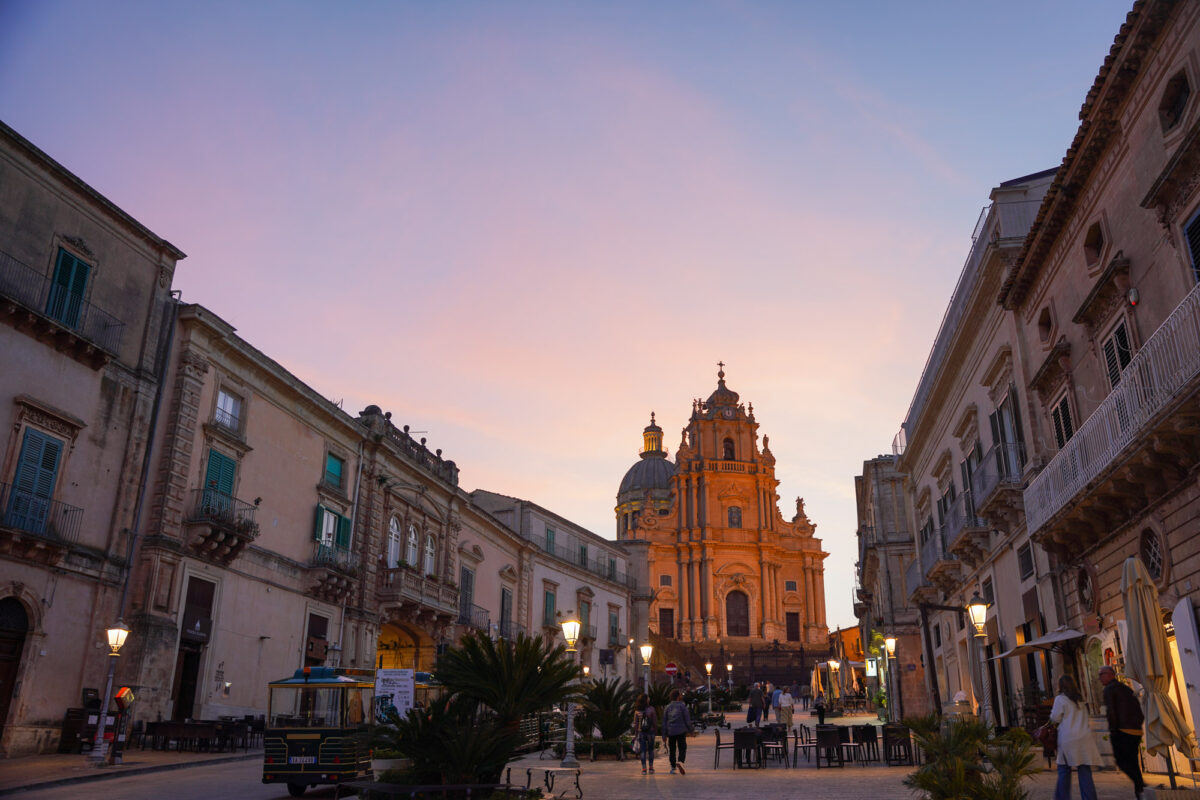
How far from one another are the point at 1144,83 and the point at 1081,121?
1672 millimetres

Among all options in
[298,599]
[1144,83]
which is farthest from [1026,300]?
[298,599]

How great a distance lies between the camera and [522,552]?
4484cm

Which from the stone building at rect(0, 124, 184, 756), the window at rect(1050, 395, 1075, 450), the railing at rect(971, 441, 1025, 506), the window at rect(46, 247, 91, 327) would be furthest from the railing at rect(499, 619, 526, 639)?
the window at rect(1050, 395, 1075, 450)

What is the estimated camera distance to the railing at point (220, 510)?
2277 cm

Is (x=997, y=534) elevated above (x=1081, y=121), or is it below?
below

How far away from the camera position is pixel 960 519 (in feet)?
76.7

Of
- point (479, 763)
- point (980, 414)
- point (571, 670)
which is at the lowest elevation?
point (479, 763)

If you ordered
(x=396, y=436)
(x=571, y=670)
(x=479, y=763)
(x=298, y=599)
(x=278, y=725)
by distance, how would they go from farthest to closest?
(x=396, y=436) < (x=298, y=599) < (x=278, y=725) < (x=571, y=670) < (x=479, y=763)

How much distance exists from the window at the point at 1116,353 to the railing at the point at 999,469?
169 inches

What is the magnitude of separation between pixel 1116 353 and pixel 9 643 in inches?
805

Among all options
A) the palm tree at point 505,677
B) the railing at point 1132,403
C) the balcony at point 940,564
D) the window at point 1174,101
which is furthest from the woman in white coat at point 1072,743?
the balcony at point 940,564

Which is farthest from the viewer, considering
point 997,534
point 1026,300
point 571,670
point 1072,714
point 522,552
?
point 522,552

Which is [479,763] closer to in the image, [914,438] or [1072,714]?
[1072,714]

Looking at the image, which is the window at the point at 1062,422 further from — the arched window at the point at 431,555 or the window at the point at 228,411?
the arched window at the point at 431,555
